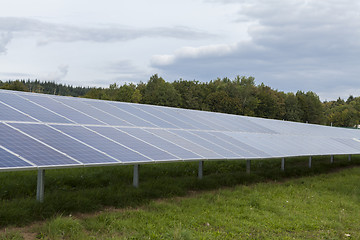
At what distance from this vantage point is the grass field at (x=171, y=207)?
10625 millimetres

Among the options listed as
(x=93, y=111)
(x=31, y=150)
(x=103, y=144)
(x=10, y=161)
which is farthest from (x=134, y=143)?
(x=10, y=161)

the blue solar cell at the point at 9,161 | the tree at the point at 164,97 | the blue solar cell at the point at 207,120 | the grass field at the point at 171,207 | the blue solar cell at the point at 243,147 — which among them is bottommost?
the grass field at the point at 171,207

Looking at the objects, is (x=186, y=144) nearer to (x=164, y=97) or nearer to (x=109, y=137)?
(x=109, y=137)

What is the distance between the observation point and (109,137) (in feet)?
47.1

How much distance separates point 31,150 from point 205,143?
8.53 metres

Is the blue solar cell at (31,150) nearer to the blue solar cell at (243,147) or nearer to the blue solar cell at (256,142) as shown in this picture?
the blue solar cell at (243,147)

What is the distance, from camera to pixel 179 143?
635 inches

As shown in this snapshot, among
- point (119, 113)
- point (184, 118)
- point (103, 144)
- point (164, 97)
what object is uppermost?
point (164, 97)

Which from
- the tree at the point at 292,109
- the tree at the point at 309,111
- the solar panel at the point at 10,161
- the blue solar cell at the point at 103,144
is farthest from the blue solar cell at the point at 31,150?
the tree at the point at 309,111

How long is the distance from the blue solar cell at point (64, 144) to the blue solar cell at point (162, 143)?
127 inches

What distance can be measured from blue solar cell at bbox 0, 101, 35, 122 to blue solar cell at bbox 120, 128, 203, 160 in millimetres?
3993

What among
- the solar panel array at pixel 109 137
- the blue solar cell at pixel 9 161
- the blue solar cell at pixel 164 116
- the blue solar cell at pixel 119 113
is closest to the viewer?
the blue solar cell at pixel 9 161

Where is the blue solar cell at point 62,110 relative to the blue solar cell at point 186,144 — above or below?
above

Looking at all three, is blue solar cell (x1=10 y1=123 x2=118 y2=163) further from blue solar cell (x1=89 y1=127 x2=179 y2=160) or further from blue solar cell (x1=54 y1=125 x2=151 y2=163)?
blue solar cell (x1=89 y1=127 x2=179 y2=160)
